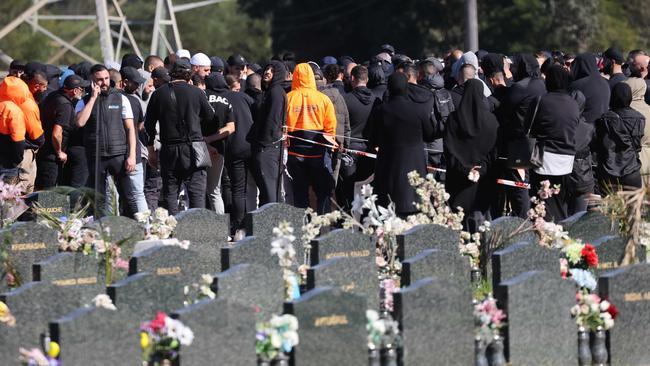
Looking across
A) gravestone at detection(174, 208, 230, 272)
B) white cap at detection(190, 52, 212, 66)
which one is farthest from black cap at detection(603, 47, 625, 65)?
gravestone at detection(174, 208, 230, 272)

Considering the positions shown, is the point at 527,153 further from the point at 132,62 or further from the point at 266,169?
the point at 132,62

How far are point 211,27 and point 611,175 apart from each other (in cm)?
5886

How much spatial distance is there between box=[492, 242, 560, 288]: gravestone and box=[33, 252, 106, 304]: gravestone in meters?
2.73

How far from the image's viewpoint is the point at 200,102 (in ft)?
49.5

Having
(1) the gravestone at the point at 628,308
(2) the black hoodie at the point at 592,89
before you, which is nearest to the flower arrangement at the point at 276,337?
(1) the gravestone at the point at 628,308

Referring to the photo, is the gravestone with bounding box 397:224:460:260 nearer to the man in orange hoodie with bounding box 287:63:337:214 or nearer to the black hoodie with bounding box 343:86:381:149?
the man in orange hoodie with bounding box 287:63:337:214

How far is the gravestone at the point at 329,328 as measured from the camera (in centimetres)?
932

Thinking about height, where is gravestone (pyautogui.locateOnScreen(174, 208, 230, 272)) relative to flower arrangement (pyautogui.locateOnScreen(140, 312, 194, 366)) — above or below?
above

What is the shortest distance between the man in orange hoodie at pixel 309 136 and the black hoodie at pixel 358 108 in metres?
0.68

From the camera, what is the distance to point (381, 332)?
9578 millimetres

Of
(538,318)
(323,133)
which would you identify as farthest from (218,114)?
(538,318)

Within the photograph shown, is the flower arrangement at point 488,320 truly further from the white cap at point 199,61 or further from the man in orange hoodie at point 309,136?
the white cap at point 199,61

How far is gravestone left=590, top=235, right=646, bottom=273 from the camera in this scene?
1163cm

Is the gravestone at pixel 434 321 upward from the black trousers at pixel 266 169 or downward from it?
downward
